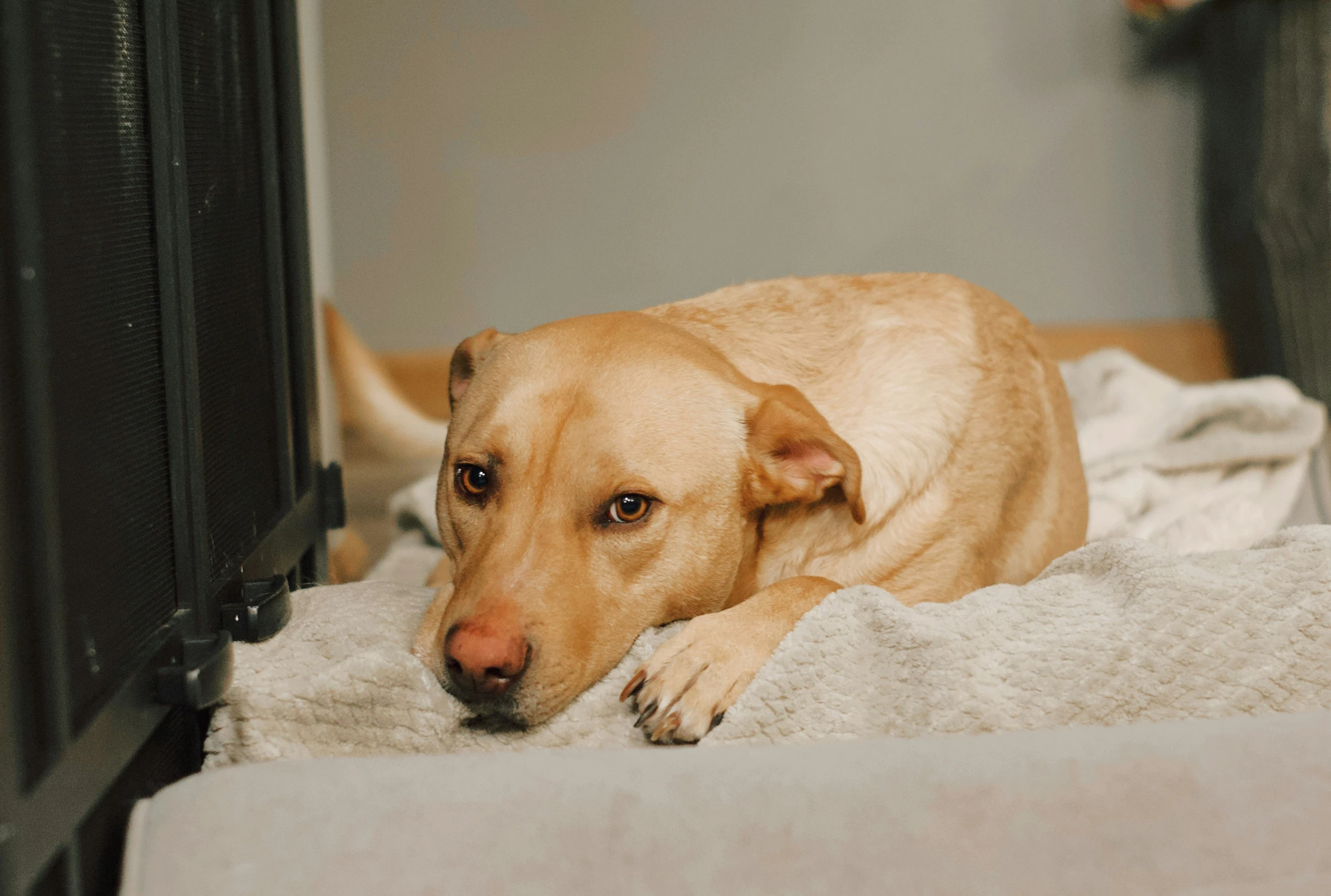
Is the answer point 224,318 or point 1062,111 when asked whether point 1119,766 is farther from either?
point 1062,111

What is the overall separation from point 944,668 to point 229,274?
45.0 inches

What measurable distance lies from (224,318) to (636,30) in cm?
279

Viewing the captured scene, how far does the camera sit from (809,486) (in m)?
1.41

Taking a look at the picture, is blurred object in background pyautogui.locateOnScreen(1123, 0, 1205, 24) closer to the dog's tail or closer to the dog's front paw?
the dog's tail

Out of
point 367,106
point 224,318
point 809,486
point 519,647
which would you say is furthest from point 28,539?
point 367,106

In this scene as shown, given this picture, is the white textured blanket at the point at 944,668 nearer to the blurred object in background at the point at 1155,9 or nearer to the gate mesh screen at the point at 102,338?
the gate mesh screen at the point at 102,338

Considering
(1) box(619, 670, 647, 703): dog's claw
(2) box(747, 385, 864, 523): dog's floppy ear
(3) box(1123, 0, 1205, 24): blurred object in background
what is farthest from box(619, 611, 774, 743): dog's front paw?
(3) box(1123, 0, 1205, 24): blurred object in background

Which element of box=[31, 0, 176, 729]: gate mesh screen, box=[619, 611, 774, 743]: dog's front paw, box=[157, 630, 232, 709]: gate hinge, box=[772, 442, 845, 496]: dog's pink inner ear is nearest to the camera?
box=[31, 0, 176, 729]: gate mesh screen

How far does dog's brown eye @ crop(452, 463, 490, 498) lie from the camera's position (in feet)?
4.32

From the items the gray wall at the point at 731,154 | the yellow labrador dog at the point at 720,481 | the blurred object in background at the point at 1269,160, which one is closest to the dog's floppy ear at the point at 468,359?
the yellow labrador dog at the point at 720,481

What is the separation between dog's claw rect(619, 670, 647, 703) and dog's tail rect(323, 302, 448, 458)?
116 cm

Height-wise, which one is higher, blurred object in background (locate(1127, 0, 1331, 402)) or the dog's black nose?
blurred object in background (locate(1127, 0, 1331, 402))

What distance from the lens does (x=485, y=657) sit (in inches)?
42.4

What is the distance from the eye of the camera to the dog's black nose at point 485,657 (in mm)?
1080
